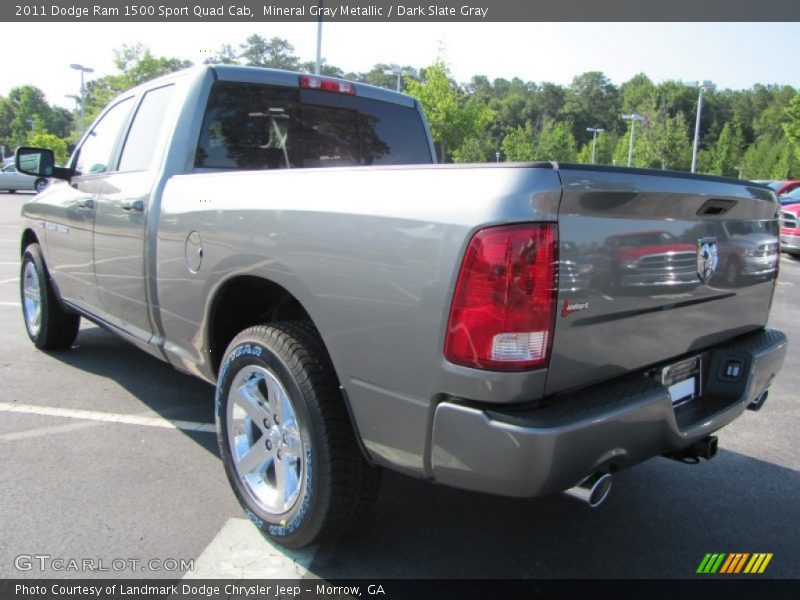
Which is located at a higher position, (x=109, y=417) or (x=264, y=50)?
(x=264, y=50)

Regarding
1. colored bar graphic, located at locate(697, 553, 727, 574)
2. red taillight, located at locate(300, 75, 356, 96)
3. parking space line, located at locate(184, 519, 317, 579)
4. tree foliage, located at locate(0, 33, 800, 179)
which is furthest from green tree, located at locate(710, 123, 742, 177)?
parking space line, located at locate(184, 519, 317, 579)

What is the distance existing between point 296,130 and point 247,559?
2389 mm

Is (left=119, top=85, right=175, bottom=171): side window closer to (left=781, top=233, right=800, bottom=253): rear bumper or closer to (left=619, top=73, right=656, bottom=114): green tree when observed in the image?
(left=781, top=233, right=800, bottom=253): rear bumper

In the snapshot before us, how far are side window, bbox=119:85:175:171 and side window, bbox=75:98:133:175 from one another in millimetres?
239

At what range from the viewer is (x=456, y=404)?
1.94m

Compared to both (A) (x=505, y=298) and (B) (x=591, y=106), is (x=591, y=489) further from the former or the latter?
(B) (x=591, y=106)

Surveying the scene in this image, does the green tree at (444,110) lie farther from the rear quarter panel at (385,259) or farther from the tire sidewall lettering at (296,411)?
the rear quarter panel at (385,259)

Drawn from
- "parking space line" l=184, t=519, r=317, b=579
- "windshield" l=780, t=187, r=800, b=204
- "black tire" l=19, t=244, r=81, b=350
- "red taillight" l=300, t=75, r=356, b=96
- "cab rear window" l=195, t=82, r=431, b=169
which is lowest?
"parking space line" l=184, t=519, r=317, b=579

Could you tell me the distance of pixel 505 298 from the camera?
186cm

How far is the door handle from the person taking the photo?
11.2 feet

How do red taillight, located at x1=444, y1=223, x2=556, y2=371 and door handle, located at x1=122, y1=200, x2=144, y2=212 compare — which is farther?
door handle, located at x1=122, y1=200, x2=144, y2=212

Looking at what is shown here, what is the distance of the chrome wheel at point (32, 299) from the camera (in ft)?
17.0

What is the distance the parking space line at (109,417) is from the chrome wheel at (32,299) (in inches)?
49.0

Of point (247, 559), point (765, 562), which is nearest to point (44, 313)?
point (247, 559)
